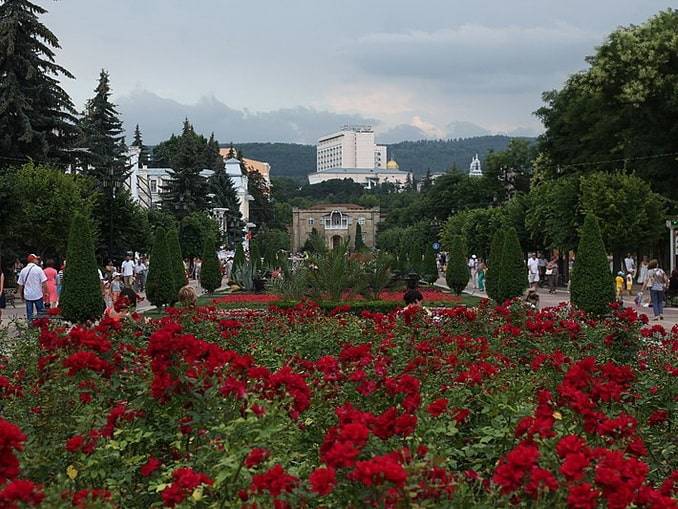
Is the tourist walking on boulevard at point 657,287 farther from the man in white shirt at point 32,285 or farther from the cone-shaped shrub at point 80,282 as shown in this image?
the man in white shirt at point 32,285

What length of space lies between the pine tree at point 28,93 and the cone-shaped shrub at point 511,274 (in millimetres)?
16437

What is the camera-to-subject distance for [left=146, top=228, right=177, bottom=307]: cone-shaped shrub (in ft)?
81.1

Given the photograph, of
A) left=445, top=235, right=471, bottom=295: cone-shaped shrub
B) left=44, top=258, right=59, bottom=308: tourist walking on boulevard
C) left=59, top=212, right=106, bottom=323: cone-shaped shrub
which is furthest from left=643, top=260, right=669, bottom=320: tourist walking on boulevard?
left=44, top=258, right=59, bottom=308: tourist walking on boulevard

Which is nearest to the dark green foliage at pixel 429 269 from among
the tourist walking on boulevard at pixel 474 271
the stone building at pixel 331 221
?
the tourist walking on boulevard at pixel 474 271

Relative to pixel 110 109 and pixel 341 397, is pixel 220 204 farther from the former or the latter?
pixel 341 397

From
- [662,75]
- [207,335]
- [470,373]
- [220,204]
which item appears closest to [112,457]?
[470,373]

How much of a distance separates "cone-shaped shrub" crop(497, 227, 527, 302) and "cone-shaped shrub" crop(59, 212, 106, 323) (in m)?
11.3

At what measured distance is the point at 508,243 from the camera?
26672 mm

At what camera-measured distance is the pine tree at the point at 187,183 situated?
6375 centimetres

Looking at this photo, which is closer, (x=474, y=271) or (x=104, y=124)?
(x=474, y=271)

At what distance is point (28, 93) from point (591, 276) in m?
22.4

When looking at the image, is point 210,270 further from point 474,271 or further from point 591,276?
point 591,276

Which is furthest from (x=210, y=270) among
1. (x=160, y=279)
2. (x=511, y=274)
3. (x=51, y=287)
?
(x=51, y=287)

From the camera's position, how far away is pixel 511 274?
1027 inches
